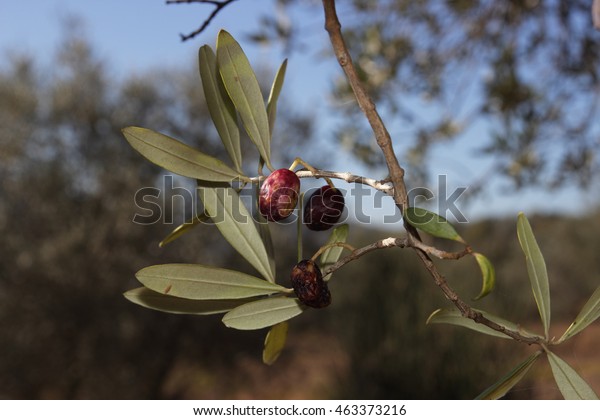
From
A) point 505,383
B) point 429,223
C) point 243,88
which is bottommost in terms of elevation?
point 505,383

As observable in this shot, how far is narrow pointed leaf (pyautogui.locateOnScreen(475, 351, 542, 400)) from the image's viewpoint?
482mm

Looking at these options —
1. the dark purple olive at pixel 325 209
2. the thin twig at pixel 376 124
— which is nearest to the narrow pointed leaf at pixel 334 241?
the dark purple olive at pixel 325 209

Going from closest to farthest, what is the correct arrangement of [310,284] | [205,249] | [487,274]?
[487,274]
[310,284]
[205,249]

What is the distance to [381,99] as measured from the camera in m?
2.44

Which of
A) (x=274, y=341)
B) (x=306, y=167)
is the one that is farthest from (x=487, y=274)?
(x=274, y=341)

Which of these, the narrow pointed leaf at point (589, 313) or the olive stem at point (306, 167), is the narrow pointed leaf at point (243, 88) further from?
the narrow pointed leaf at point (589, 313)

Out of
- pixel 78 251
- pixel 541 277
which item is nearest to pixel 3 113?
pixel 78 251

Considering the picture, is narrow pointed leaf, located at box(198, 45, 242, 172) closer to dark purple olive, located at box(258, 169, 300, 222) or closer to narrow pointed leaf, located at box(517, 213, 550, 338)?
dark purple olive, located at box(258, 169, 300, 222)

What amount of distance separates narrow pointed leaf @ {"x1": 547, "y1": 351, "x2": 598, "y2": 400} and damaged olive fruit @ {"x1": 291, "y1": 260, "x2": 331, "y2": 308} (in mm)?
178

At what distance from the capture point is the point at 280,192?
1.47 ft

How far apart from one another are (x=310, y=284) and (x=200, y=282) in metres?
0.09

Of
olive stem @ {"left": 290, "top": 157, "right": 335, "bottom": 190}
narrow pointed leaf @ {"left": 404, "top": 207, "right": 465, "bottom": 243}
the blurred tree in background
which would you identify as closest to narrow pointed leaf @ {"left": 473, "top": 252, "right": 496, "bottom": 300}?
narrow pointed leaf @ {"left": 404, "top": 207, "right": 465, "bottom": 243}

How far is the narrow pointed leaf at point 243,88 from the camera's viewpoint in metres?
0.48

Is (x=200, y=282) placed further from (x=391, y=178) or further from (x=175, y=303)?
(x=391, y=178)
